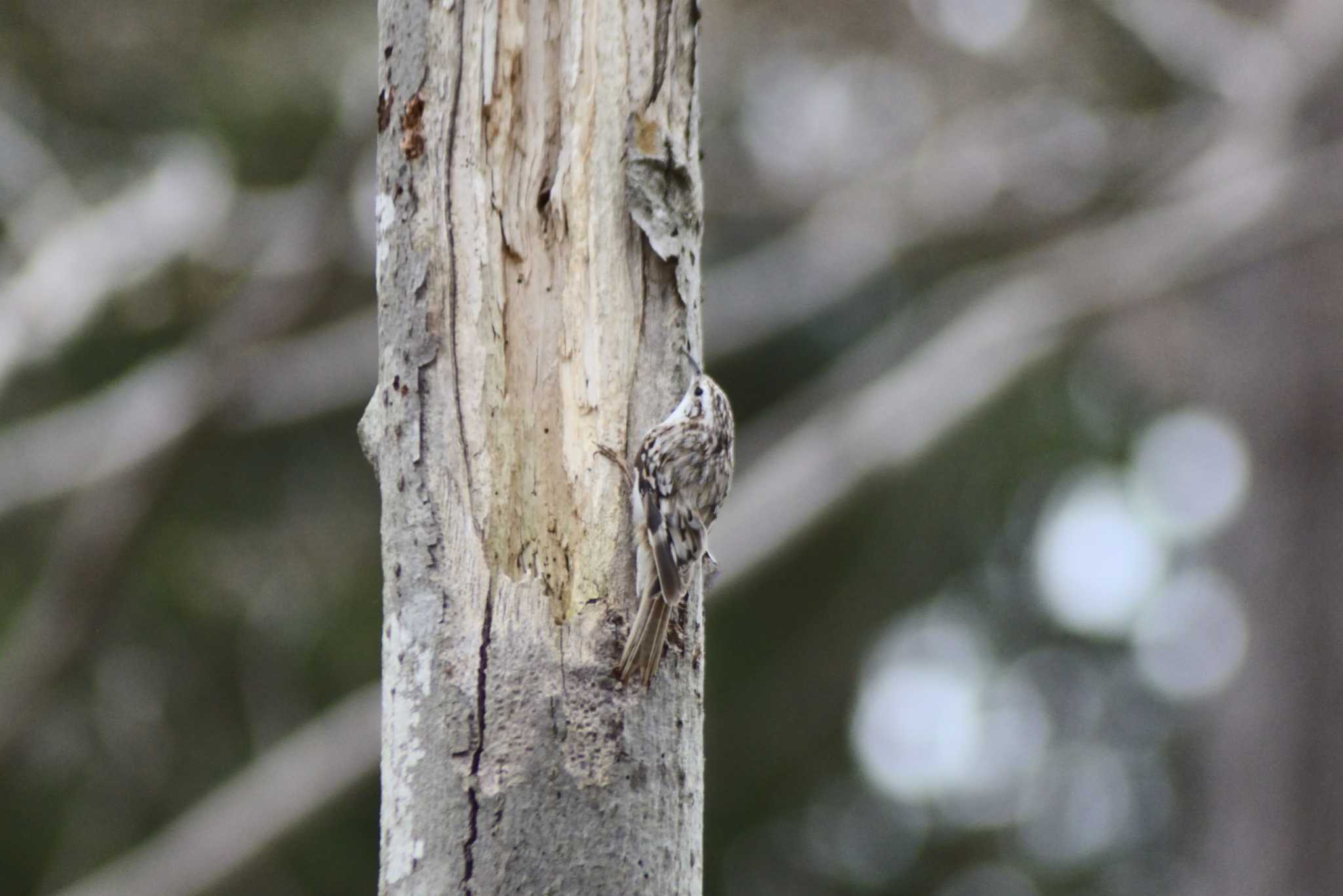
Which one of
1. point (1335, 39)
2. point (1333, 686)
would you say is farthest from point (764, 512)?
point (1333, 686)

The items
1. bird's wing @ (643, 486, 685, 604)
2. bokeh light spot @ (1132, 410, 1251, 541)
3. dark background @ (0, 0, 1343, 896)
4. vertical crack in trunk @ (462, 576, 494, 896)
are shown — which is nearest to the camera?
vertical crack in trunk @ (462, 576, 494, 896)

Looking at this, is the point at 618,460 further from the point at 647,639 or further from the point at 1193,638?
the point at 1193,638

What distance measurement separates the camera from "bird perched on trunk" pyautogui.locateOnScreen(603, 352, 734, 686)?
89.2 inches

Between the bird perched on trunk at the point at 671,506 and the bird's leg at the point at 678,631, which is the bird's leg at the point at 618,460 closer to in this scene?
the bird perched on trunk at the point at 671,506

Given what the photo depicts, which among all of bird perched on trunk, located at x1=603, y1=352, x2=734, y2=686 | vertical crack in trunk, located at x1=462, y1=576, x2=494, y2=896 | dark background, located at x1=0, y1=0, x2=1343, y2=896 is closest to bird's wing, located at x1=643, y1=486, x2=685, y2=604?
bird perched on trunk, located at x1=603, y1=352, x2=734, y2=686

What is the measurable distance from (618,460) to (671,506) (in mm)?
356

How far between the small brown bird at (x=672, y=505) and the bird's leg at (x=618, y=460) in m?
0.01

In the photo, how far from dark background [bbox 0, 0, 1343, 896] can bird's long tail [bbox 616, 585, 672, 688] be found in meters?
3.51

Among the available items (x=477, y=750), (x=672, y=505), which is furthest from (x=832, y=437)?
(x=477, y=750)

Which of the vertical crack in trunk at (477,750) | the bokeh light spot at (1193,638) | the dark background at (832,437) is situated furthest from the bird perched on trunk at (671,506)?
the bokeh light spot at (1193,638)

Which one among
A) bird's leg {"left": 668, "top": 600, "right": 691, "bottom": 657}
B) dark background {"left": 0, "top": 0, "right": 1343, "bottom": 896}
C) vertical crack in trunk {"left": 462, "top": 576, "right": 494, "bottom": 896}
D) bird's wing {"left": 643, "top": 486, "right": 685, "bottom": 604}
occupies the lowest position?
vertical crack in trunk {"left": 462, "top": 576, "right": 494, "bottom": 896}

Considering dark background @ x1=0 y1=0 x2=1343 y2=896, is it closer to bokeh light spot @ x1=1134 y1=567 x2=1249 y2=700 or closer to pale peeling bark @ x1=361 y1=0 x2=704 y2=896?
bokeh light spot @ x1=1134 y1=567 x2=1249 y2=700

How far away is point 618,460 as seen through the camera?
241 centimetres

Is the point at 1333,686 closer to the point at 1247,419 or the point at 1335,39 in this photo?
the point at 1247,419
